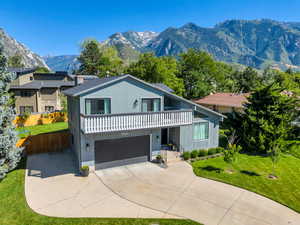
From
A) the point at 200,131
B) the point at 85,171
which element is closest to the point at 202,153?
the point at 200,131

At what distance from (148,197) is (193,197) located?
2.34 metres

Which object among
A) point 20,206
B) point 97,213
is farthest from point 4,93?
point 97,213

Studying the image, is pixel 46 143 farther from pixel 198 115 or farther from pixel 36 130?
pixel 198 115

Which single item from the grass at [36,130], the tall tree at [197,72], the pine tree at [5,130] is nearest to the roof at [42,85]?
the grass at [36,130]

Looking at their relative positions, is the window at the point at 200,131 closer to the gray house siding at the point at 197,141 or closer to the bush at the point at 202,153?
the gray house siding at the point at 197,141

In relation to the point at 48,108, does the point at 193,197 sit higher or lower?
lower

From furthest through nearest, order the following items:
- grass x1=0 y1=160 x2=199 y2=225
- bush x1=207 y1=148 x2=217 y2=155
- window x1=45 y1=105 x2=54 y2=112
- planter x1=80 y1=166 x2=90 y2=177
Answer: window x1=45 y1=105 x2=54 y2=112 → bush x1=207 y1=148 x2=217 y2=155 → planter x1=80 y1=166 x2=90 y2=177 → grass x1=0 y1=160 x2=199 y2=225

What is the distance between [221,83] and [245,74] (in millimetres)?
5927

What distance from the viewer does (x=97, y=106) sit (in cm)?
1272

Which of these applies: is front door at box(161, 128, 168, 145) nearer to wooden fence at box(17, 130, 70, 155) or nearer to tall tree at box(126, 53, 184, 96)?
A: wooden fence at box(17, 130, 70, 155)

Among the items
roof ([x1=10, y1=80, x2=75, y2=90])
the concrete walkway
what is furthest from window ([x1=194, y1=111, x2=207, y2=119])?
roof ([x1=10, y1=80, x2=75, y2=90])

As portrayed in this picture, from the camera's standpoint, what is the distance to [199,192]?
10.1 metres

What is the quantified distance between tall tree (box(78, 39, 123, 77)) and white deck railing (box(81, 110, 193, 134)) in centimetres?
4054

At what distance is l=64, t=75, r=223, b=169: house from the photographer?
39.3 ft
